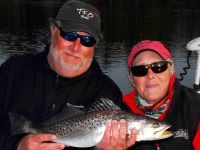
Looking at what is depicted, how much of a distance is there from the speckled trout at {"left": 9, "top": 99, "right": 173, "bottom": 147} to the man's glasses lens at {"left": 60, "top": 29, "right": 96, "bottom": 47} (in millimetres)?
913

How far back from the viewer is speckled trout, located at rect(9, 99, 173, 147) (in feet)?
19.0

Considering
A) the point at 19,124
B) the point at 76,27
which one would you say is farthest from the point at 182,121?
the point at 19,124

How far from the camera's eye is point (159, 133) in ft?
18.9

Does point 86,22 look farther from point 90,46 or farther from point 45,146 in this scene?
point 45,146

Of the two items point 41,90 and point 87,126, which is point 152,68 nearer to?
point 87,126

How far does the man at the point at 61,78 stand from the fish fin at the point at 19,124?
0.12 meters

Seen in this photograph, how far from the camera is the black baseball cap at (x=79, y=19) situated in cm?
609

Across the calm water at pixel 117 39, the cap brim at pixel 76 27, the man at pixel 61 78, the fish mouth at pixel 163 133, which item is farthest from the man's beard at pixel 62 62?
the calm water at pixel 117 39

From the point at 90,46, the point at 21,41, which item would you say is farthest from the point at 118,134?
the point at 21,41

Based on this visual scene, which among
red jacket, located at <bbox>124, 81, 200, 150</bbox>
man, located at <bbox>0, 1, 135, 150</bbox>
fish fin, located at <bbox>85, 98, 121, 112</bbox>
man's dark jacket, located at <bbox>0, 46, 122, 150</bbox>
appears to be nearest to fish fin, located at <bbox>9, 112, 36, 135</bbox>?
man, located at <bbox>0, 1, 135, 150</bbox>

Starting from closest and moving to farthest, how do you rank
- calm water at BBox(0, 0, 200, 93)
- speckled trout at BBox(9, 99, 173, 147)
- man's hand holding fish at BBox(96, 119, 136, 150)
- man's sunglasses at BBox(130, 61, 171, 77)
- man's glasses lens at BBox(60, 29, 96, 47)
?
1. man's hand holding fish at BBox(96, 119, 136, 150)
2. speckled trout at BBox(9, 99, 173, 147)
3. man's glasses lens at BBox(60, 29, 96, 47)
4. man's sunglasses at BBox(130, 61, 171, 77)
5. calm water at BBox(0, 0, 200, 93)

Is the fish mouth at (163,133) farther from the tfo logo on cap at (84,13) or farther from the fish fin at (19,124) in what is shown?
the tfo logo on cap at (84,13)

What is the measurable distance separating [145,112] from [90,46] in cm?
144

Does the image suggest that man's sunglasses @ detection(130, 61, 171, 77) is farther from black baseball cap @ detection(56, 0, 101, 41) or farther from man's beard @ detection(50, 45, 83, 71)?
man's beard @ detection(50, 45, 83, 71)
